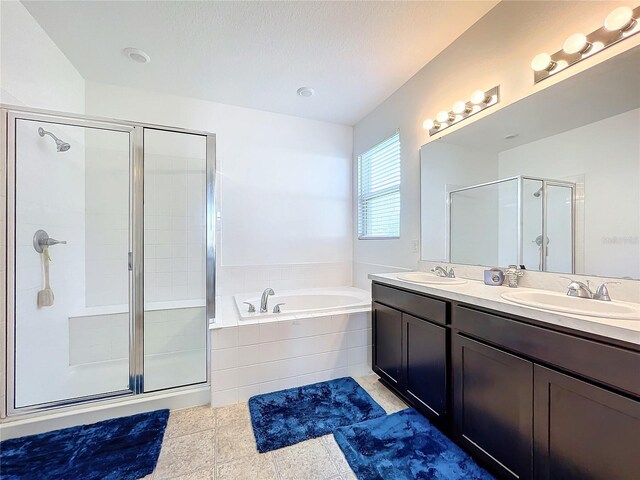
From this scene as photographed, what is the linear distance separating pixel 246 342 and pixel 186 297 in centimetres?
105

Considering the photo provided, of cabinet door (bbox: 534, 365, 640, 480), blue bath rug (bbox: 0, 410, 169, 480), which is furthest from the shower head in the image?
cabinet door (bbox: 534, 365, 640, 480)

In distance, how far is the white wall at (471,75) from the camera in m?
1.38

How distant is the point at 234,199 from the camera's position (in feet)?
9.64

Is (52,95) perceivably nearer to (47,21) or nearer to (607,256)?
(47,21)

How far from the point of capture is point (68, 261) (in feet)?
7.21

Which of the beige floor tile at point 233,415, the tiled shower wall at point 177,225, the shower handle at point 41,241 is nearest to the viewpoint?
the beige floor tile at point 233,415

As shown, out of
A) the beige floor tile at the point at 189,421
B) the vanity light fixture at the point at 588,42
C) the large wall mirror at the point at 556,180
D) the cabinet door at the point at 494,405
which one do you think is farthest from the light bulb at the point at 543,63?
the beige floor tile at the point at 189,421

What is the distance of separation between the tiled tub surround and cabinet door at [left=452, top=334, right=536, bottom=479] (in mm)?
939

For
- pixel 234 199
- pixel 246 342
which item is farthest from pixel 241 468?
pixel 234 199

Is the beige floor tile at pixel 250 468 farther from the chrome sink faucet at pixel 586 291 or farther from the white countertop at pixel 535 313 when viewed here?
the chrome sink faucet at pixel 586 291

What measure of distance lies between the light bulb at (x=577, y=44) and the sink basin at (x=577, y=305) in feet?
3.82

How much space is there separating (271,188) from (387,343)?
6.64 feet

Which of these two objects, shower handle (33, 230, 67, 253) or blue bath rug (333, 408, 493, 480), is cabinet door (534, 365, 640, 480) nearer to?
blue bath rug (333, 408, 493, 480)

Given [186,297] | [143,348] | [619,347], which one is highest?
[619,347]
